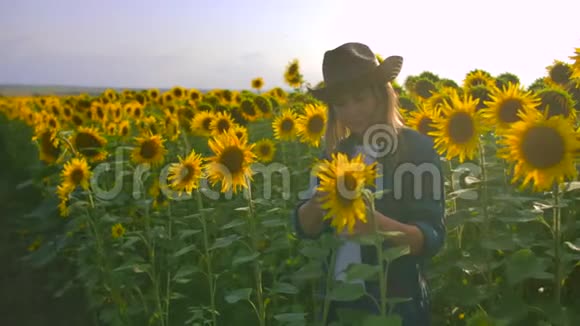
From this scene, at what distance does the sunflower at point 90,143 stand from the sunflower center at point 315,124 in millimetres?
1528

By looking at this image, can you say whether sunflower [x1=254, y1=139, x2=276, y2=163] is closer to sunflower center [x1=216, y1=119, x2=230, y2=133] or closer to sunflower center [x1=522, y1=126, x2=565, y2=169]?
sunflower center [x1=216, y1=119, x2=230, y2=133]

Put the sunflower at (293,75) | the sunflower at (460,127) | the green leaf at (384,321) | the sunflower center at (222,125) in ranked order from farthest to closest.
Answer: the sunflower at (293,75) < the sunflower center at (222,125) < the sunflower at (460,127) < the green leaf at (384,321)

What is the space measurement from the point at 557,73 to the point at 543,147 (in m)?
3.05

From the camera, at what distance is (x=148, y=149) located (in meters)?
4.50

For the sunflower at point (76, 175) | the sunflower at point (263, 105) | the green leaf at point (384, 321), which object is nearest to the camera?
the green leaf at point (384, 321)

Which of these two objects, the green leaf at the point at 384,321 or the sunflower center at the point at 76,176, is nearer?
the green leaf at the point at 384,321

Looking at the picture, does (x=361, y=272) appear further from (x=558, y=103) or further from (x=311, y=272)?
(x=558, y=103)

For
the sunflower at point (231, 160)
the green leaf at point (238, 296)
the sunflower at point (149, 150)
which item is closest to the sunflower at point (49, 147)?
the sunflower at point (149, 150)

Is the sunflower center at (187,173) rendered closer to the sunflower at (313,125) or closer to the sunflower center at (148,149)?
the sunflower center at (148,149)

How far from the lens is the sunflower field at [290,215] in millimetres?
2809

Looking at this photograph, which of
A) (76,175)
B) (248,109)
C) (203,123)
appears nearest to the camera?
(76,175)

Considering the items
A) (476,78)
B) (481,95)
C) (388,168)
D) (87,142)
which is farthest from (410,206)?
(476,78)

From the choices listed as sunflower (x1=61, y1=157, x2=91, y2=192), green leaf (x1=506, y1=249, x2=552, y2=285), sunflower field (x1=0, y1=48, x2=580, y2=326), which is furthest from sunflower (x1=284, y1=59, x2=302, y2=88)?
green leaf (x1=506, y1=249, x2=552, y2=285)

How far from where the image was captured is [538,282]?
11.8 ft
